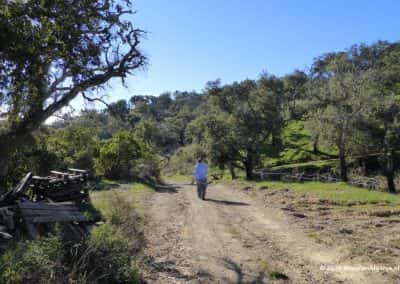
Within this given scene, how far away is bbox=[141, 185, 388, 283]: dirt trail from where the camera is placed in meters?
6.60

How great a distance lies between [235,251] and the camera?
813 centimetres

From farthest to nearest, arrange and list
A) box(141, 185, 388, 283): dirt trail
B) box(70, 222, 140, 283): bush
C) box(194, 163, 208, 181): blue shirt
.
Answer: box(194, 163, 208, 181): blue shirt → box(141, 185, 388, 283): dirt trail → box(70, 222, 140, 283): bush

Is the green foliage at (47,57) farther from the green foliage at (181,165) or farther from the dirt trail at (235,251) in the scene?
the green foliage at (181,165)

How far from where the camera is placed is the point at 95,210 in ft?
39.2

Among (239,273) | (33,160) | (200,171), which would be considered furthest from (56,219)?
(33,160)

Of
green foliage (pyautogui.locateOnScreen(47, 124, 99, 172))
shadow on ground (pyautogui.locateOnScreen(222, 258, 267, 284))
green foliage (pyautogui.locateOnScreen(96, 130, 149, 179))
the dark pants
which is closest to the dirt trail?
shadow on ground (pyautogui.locateOnScreen(222, 258, 267, 284))

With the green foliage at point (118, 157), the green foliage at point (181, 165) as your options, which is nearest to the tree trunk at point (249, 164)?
the green foliage at point (118, 157)

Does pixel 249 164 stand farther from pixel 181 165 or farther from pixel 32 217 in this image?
pixel 32 217

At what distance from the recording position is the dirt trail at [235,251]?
21.7 feet

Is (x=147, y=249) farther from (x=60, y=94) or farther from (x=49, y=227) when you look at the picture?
(x=60, y=94)

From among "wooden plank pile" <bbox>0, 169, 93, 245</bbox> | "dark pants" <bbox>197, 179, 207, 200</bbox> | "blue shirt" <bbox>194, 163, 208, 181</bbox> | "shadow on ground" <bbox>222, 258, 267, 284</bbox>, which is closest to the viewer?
"shadow on ground" <bbox>222, 258, 267, 284</bbox>

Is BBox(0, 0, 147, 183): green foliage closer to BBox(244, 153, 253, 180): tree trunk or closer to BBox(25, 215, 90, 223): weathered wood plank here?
BBox(25, 215, 90, 223): weathered wood plank

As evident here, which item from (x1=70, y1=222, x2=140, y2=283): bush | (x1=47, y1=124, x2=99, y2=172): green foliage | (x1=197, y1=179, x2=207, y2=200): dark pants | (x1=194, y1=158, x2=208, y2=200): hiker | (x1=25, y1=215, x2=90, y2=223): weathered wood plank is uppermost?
(x1=47, y1=124, x2=99, y2=172): green foliage

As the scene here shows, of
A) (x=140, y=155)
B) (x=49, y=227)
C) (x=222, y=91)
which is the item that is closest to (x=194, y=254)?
(x=49, y=227)
